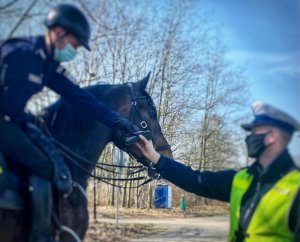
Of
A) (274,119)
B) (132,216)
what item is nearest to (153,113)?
(132,216)

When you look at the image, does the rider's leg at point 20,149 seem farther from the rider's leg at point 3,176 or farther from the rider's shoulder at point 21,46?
the rider's shoulder at point 21,46

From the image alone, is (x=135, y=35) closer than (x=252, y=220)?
No

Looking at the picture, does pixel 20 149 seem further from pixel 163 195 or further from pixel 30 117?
pixel 163 195

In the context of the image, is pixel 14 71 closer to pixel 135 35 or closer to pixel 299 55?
pixel 135 35

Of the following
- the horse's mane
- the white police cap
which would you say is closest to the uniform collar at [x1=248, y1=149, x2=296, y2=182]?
the white police cap

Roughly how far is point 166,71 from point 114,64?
0.55 m

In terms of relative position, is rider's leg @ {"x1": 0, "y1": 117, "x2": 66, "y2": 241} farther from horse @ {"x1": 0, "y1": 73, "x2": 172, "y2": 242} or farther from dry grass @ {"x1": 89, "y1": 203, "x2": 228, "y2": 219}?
dry grass @ {"x1": 89, "y1": 203, "x2": 228, "y2": 219}

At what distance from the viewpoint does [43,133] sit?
233 centimetres

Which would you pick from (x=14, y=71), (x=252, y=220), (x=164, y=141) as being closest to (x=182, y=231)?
(x=164, y=141)

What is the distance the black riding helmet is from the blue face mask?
0.09 meters

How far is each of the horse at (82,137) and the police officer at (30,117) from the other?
0.52 ft

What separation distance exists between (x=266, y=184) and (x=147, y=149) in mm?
1136

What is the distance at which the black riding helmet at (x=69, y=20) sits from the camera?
2303 millimetres

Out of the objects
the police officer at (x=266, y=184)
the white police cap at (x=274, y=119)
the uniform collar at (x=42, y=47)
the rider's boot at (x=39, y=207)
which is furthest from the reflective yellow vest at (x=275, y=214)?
the uniform collar at (x=42, y=47)
